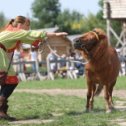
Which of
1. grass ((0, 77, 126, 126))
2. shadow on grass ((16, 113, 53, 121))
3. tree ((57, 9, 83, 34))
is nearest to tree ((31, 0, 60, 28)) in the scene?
tree ((57, 9, 83, 34))

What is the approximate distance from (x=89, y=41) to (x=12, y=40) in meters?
1.46

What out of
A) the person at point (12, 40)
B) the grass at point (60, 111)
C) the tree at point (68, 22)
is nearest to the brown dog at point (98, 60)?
the grass at point (60, 111)

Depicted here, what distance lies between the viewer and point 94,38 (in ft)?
33.9

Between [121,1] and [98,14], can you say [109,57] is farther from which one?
[98,14]

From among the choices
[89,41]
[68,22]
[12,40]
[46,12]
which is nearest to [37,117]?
[12,40]

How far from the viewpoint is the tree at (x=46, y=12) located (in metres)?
79.9

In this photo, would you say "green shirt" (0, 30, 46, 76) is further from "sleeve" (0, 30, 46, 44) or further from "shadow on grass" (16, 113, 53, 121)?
"shadow on grass" (16, 113, 53, 121)

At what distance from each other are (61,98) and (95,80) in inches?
155

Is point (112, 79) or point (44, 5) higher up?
point (112, 79)

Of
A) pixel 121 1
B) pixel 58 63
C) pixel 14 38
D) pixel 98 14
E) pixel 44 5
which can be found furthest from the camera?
pixel 44 5

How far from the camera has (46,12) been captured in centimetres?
8012

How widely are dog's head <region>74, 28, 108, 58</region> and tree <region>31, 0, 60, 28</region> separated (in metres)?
69.4

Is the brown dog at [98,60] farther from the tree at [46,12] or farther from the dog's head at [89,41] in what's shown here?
the tree at [46,12]

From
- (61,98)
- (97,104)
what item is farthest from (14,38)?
(61,98)
